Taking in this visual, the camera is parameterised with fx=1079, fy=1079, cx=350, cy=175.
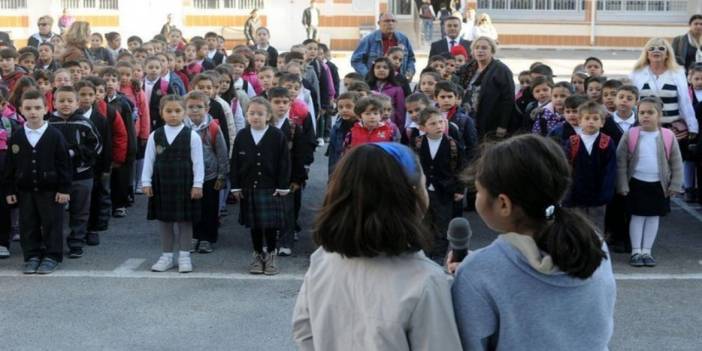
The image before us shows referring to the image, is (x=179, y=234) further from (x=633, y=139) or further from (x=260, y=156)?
(x=633, y=139)

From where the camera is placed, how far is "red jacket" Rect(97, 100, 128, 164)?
962cm

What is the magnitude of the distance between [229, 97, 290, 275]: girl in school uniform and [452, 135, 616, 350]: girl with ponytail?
211 inches

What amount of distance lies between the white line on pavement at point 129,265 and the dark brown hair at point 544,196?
5.83 m

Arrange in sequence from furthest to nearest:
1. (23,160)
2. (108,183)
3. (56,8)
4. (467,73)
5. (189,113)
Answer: (56,8) < (467,73) < (108,183) < (189,113) < (23,160)

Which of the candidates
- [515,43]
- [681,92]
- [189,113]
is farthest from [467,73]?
[515,43]

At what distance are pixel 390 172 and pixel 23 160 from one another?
5.82 m

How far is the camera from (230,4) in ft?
103

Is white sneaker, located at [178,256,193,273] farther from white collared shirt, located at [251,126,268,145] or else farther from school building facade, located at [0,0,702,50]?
school building facade, located at [0,0,702,50]

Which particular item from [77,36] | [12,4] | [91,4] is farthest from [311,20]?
[77,36]

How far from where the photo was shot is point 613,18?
106ft

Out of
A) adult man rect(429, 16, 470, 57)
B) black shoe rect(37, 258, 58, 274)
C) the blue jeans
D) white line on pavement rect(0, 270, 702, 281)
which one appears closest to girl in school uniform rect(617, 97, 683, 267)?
white line on pavement rect(0, 270, 702, 281)

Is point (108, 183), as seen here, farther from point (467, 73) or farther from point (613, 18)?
point (613, 18)

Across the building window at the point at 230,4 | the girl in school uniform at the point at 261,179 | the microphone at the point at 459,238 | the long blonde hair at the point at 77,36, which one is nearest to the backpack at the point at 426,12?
the building window at the point at 230,4

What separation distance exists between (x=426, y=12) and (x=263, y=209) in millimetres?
21415
